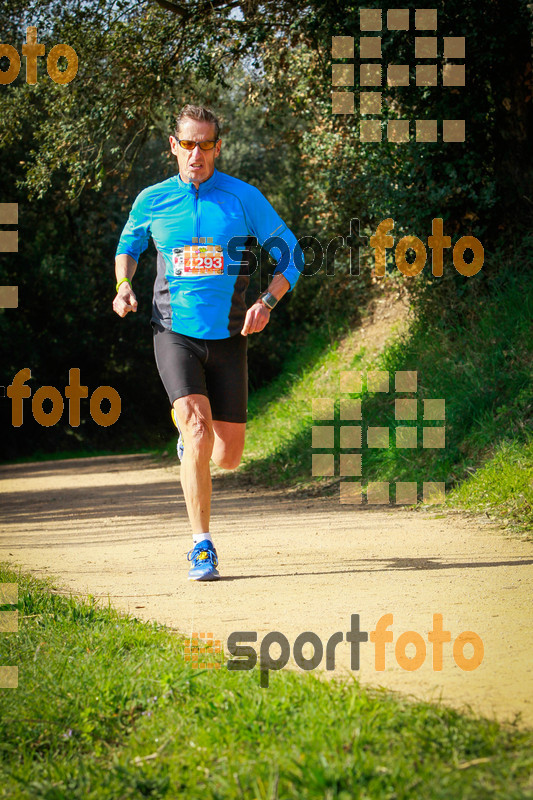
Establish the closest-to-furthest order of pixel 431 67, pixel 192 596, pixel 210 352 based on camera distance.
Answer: pixel 192 596, pixel 210 352, pixel 431 67

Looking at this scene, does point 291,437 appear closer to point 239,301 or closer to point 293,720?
point 239,301

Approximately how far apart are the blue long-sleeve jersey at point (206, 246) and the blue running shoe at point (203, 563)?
3.91ft

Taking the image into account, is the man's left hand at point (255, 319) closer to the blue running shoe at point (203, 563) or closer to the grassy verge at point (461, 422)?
the blue running shoe at point (203, 563)

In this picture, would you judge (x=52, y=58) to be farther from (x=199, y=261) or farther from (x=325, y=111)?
(x=199, y=261)

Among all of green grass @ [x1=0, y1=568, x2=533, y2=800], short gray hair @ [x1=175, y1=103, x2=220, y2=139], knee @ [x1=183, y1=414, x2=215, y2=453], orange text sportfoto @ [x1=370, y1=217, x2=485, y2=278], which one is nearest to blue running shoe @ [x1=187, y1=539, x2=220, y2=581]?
knee @ [x1=183, y1=414, x2=215, y2=453]

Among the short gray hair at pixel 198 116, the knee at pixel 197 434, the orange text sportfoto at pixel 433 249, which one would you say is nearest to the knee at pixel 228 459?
the knee at pixel 197 434

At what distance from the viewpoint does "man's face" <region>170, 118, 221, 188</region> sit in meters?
5.13

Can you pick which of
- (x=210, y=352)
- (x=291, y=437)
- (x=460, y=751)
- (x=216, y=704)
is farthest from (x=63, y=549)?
(x=291, y=437)

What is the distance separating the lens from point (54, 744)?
2.57 metres

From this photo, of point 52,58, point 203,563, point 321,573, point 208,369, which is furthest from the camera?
point 52,58

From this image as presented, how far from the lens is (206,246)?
5.12 meters

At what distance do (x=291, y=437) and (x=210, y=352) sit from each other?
21.9ft

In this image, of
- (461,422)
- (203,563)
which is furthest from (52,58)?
(203,563)

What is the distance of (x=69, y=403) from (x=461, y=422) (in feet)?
50.3
